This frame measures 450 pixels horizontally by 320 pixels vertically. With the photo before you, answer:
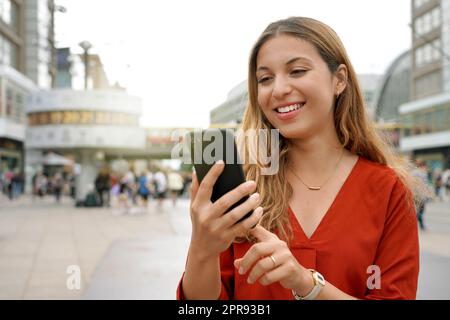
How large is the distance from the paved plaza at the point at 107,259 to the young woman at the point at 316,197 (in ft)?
2.40

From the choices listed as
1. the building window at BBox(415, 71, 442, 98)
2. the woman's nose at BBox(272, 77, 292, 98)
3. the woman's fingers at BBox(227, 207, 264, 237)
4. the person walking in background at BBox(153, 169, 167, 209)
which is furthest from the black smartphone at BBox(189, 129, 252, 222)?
the building window at BBox(415, 71, 442, 98)

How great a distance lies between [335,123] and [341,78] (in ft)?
0.54

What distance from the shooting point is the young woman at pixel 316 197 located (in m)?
1.28

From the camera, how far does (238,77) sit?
157 centimetres

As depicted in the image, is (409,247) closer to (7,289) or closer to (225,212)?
(225,212)

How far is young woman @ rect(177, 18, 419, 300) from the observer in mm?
1280

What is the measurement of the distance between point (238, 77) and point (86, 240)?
8044 millimetres

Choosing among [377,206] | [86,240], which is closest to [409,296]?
[377,206]

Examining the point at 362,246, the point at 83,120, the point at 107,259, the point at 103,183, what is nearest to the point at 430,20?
the point at 83,120

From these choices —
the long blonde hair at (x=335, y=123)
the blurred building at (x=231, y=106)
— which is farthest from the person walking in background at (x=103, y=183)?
the long blonde hair at (x=335, y=123)

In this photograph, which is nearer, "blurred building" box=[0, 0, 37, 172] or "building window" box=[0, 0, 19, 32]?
"blurred building" box=[0, 0, 37, 172]

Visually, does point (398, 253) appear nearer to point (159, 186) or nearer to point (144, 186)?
point (144, 186)

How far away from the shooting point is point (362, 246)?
133 centimetres

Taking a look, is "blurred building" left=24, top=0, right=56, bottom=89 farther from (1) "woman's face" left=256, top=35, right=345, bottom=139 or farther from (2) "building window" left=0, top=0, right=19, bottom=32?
(1) "woman's face" left=256, top=35, right=345, bottom=139
